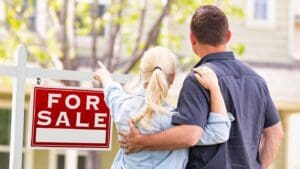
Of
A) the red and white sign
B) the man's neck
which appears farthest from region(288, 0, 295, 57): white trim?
the man's neck

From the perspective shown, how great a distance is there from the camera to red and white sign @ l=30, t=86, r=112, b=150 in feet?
15.0

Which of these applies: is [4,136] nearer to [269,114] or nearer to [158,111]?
[269,114]

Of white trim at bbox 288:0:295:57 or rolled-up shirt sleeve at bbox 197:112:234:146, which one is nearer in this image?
rolled-up shirt sleeve at bbox 197:112:234:146

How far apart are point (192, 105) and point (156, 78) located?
20 centimetres

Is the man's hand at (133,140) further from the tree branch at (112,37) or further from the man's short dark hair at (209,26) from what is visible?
the tree branch at (112,37)

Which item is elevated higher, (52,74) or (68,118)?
(52,74)

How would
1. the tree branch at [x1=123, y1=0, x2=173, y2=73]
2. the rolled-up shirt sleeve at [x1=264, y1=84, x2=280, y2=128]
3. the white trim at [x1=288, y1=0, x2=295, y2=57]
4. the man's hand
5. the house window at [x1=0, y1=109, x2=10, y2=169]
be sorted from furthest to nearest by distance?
the white trim at [x1=288, y1=0, x2=295, y2=57]
the house window at [x1=0, y1=109, x2=10, y2=169]
the tree branch at [x1=123, y1=0, x2=173, y2=73]
the rolled-up shirt sleeve at [x1=264, y1=84, x2=280, y2=128]
the man's hand

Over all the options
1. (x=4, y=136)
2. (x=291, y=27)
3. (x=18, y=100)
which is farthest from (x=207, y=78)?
(x=291, y=27)

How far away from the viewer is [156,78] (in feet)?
11.4

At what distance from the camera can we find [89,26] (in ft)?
36.7

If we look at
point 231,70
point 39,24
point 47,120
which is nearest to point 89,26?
point 39,24

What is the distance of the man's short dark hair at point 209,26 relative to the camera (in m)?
3.46

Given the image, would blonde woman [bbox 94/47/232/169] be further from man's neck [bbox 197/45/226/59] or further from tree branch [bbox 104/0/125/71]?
tree branch [bbox 104/0/125/71]

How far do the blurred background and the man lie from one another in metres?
6.02
